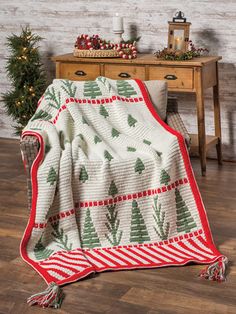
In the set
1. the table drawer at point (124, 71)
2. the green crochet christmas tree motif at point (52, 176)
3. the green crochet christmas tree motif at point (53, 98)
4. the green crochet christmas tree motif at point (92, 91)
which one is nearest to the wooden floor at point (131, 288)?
the green crochet christmas tree motif at point (52, 176)

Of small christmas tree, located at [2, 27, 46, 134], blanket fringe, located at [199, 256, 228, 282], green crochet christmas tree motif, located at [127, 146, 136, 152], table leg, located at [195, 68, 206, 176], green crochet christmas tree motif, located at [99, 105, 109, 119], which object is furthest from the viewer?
small christmas tree, located at [2, 27, 46, 134]

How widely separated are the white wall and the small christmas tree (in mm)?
307

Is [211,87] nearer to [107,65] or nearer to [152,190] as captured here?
[107,65]

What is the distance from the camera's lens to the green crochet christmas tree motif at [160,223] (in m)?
3.18

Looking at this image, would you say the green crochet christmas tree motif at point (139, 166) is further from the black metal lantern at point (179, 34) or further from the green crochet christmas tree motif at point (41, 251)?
the black metal lantern at point (179, 34)

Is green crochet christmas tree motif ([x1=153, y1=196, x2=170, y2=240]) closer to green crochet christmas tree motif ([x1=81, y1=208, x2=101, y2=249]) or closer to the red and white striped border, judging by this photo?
the red and white striped border

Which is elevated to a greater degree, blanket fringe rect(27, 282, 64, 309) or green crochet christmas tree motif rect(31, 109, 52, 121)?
green crochet christmas tree motif rect(31, 109, 52, 121)

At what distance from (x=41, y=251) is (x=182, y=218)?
68cm

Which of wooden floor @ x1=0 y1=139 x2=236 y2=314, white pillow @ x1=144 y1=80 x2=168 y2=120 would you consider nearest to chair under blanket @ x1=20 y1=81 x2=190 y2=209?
white pillow @ x1=144 y1=80 x2=168 y2=120

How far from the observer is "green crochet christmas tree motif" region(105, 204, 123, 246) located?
3.16 meters

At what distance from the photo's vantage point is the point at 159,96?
12.0 feet

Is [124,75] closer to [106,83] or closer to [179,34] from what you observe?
[179,34]

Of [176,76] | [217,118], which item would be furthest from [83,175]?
[217,118]

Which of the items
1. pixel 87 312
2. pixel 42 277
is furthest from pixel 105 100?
pixel 87 312
